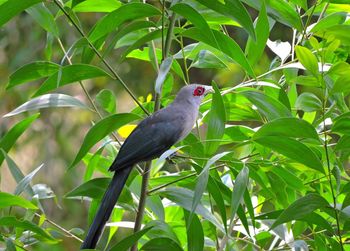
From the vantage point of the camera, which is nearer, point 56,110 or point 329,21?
point 329,21

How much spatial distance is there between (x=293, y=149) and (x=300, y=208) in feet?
0.39

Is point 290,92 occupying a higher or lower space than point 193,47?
lower

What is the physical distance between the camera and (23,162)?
5926 mm

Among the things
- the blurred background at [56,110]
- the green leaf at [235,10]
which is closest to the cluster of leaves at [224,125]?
the green leaf at [235,10]

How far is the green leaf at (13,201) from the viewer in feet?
5.16

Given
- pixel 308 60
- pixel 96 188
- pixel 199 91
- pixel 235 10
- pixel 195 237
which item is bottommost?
pixel 195 237

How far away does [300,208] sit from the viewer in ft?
5.04

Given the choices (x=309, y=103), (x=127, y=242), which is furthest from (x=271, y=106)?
(x=127, y=242)

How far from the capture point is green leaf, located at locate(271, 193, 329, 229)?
1.52 m

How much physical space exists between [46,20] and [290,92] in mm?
653

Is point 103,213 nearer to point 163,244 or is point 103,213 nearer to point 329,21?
point 163,244

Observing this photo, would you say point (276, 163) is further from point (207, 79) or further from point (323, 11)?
point (207, 79)

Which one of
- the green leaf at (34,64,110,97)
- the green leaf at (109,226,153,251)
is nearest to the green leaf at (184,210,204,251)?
the green leaf at (109,226,153,251)

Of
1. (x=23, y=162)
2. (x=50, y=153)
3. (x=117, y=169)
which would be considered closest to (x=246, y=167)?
(x=117, y=169)
